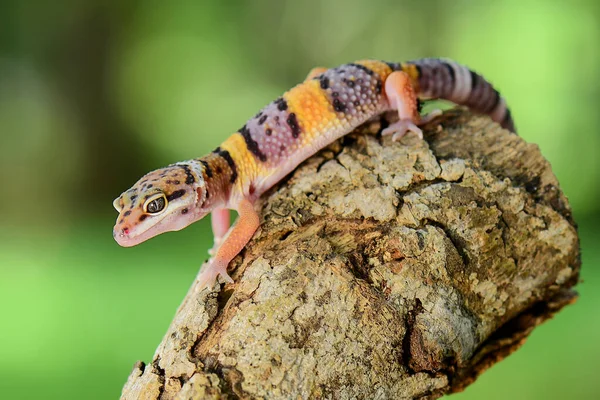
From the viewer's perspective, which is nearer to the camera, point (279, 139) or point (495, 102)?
point (279, 139)

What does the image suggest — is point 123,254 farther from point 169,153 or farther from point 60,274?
point 169,153

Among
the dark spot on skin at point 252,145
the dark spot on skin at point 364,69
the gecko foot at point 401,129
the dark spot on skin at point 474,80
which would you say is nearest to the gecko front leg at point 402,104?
the gecko foot at point 401,129

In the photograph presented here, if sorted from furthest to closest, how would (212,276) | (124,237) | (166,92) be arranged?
(166,92), (124,237), (212,276)

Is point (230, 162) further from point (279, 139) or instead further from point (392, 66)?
point (392, 66)

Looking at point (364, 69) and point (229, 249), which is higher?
point (364, 69)

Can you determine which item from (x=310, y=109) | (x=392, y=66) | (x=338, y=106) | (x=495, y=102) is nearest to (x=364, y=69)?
(x=392, y=66)

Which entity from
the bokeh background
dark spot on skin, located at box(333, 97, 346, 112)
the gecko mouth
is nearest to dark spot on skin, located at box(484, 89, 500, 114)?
dark spot on skin, located at box(333, 97, 346, 112)

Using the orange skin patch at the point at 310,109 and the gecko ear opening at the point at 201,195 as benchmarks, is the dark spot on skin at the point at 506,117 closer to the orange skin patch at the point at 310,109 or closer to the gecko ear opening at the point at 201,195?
the orange skin patch at the point at 310,109
